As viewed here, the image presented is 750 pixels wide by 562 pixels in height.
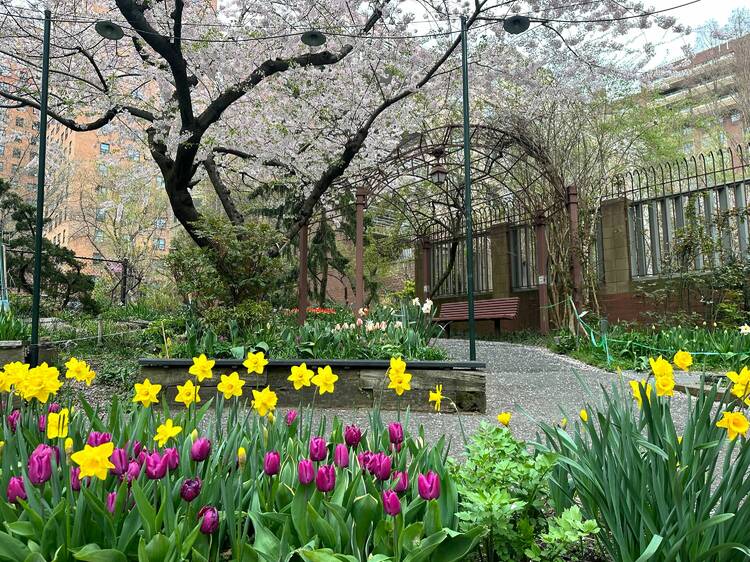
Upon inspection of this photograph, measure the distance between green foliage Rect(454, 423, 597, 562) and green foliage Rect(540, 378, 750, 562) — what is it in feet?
0.33

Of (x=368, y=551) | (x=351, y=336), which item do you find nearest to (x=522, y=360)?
(x=351, y=336)

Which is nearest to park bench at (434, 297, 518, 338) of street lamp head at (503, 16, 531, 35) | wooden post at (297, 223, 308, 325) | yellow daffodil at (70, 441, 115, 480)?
wooden post at (297, 223, 308, 325)

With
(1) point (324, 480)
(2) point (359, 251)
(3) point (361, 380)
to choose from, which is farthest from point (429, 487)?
(2) point (359, 251)

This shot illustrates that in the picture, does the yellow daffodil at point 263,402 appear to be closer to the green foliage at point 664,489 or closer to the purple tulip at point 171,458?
the purple tulip at point 171,458

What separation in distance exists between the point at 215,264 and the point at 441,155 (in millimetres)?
4558

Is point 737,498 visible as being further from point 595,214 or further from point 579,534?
point 595,214

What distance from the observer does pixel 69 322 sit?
9.48 meters

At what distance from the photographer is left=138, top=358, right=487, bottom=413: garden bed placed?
432 cm

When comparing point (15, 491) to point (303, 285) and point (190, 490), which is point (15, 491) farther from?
point (303, 285)

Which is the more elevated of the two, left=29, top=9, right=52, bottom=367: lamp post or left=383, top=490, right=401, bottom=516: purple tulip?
left=29, top=9, right=52, bottom=367: lamp post

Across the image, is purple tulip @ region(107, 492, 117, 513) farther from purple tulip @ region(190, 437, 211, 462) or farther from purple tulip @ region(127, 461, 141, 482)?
purple tulip @ region(190, 437, 211, 462)

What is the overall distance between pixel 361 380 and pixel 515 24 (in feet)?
14.0

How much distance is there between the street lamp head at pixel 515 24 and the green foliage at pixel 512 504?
5.25 m

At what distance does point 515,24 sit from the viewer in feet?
18.8
